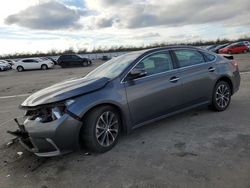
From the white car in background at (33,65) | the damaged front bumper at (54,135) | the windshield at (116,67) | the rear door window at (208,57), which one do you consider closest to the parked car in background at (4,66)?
the white car in background at (33,65)

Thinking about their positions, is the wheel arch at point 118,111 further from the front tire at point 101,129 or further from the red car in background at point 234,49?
A: the red car in background at point 234,49

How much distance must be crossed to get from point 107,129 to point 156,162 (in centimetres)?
97

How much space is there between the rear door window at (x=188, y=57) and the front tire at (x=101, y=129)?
6.10 ft

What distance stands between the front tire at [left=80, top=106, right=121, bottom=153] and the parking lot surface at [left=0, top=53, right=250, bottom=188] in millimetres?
146

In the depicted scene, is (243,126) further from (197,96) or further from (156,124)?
(156,124)

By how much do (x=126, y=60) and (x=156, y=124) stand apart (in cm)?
143

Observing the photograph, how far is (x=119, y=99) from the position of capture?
14.6ft

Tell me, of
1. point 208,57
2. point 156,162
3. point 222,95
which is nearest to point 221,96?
point 222,95

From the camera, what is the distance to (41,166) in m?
4.12

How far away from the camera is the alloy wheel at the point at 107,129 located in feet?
14.2

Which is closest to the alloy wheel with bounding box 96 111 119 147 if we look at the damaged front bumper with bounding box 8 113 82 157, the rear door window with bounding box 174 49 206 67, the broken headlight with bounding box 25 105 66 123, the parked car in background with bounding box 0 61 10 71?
the damaged front bumper with bounding box 8 113 82 157

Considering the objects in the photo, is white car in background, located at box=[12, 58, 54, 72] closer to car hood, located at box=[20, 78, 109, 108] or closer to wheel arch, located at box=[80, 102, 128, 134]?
car hood, located at box=[20, 78, 109, 108]

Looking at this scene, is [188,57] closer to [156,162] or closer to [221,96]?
[221,96]

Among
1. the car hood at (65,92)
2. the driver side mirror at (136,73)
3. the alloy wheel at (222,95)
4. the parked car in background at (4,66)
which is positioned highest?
the parked car in background at (4,66)
